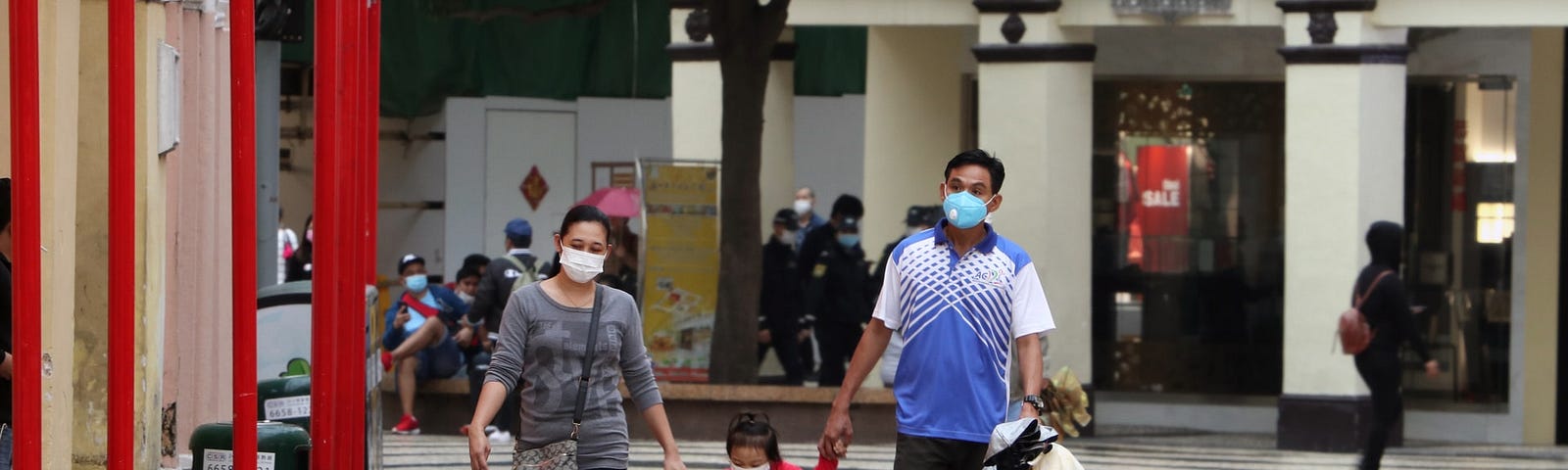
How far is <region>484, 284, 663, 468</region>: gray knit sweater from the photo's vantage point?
7.60 meters

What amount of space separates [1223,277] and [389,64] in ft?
27.5

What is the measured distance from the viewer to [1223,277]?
19.2 meters

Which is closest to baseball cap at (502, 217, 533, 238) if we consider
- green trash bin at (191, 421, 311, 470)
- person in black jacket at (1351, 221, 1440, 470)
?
person in black jacket at (1351, 221, 1440, 470)

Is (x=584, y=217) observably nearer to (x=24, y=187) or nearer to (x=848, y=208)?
(x=24, y=187)

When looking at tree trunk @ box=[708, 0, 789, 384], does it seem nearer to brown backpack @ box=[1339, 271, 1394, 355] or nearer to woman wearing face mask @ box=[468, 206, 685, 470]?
brown backpack @ box=[1339, 271, 1394, 355]

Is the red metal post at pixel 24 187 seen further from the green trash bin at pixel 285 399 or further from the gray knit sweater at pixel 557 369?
the green trash bin at pixel 285 399

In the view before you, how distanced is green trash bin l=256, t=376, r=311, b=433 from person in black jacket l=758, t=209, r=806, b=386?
8369 mm

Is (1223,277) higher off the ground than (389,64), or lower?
lower

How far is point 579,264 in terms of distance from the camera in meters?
7.66

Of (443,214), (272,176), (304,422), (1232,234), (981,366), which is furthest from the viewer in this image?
(443,214)

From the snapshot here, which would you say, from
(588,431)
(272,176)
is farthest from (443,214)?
(588,431)

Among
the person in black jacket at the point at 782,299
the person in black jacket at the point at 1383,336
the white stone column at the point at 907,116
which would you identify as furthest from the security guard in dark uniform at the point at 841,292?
the person in black jacket at the point at 1383,336

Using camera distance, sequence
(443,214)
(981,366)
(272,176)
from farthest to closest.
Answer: (443,214)
(272,176)
(981,366)

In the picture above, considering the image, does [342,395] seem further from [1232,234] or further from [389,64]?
[389,64]
